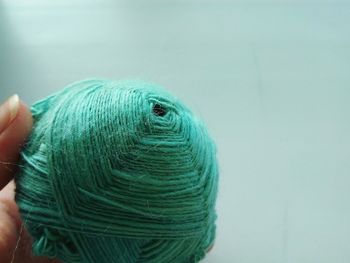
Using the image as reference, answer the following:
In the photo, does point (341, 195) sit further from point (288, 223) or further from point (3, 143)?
point (3, 143)

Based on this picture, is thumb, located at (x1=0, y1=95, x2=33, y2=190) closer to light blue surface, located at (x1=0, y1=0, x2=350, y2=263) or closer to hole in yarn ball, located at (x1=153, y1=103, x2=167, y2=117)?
hole in yarn ball, located at (x1=153, y1=103, x2=167, y2=117)

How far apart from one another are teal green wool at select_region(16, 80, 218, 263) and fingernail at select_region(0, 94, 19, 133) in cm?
4

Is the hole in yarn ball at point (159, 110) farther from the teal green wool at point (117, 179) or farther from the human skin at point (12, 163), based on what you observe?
the human skin at point (12, 163)

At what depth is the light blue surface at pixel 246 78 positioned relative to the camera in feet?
3.21

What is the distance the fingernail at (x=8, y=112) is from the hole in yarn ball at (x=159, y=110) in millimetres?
178

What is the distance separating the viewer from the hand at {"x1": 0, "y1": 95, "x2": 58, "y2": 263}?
678mm

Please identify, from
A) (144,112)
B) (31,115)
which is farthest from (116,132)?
(31,115)

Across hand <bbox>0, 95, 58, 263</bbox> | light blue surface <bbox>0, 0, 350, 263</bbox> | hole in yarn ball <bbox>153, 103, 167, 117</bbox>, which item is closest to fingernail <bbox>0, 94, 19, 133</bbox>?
hand <bbox>0, 95, 58, 263</bbox>

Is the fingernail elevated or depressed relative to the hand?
elevated

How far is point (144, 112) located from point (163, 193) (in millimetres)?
95

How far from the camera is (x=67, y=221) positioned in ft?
2.06

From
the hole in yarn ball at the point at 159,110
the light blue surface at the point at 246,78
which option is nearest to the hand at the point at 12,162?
the hole in yarn ball at the point at 159,110

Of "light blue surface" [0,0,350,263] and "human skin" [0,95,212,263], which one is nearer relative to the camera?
"human skin" [0,95,212,263]

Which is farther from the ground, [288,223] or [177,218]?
[177,218]
